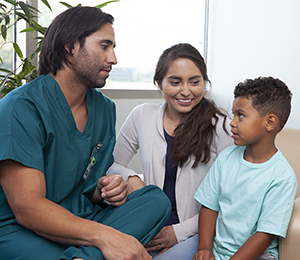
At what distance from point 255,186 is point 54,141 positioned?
686 mm

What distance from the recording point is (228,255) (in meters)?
1.24

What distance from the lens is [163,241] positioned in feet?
4.65

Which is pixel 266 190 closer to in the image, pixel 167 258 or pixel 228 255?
pixel 228 255

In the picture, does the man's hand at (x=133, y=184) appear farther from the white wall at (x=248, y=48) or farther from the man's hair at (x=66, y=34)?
the white wall at (x=248, y=48)

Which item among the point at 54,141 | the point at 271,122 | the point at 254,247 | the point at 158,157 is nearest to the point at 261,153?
the point at 271,122

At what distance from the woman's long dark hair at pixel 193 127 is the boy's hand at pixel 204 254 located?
367 mm

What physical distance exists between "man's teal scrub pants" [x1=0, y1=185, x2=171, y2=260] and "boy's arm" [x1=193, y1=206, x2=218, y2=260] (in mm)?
183

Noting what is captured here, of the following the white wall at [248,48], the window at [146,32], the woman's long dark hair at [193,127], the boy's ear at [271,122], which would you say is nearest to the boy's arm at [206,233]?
the woman's long dark hair at [193,127]

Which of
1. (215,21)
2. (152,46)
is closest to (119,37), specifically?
(152,46)

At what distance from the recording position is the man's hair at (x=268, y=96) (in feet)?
3.99

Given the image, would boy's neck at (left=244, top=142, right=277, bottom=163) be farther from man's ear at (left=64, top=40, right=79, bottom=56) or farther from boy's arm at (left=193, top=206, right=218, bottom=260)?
man's ear at (left=64, top=40, right=79, bottom=56)

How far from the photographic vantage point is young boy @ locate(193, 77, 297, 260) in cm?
116

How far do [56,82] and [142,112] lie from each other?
0.53 m

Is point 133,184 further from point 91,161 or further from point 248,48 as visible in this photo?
point 248,48
